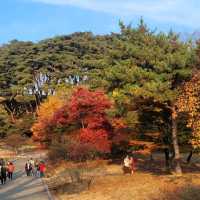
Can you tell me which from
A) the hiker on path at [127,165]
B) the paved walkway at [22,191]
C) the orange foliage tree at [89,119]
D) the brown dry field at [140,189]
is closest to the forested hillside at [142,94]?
the orange foliage tree at [89,119]

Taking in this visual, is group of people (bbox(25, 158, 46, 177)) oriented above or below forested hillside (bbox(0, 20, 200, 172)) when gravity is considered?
below

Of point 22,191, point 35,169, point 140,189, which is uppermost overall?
point 140,189

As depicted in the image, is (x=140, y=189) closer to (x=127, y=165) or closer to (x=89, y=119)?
(x=127, y=165)

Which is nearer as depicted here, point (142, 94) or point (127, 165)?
point (142, 94)

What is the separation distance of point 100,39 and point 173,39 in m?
61.4

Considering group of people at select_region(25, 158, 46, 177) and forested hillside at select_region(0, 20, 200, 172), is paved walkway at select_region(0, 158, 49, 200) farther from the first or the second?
forested hillside at select_region(0, 20, 200, 172)

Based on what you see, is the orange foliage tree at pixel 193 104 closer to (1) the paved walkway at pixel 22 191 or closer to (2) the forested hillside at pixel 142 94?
(2) the forested hillside at pixel 142 94

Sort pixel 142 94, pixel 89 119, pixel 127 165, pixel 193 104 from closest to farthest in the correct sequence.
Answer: pixel 193 104 → pixel 142 94 → pixel 127 165 → pixel 89 119

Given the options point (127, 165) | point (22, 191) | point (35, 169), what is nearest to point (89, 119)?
point (35, 169)

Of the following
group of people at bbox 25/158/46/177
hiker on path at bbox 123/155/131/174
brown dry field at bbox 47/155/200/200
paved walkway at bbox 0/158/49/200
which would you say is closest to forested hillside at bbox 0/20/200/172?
hiker on path at bbox 123/155/131/174

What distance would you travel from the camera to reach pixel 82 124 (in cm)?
4059

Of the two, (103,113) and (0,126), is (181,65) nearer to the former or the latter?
(103,113)

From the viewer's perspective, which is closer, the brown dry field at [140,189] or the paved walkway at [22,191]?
the brown dry field at [140,189]

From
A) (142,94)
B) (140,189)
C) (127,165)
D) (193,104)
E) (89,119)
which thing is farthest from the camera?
(89,119)
